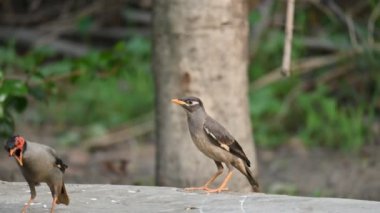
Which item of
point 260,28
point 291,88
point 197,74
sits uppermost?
point 260,28

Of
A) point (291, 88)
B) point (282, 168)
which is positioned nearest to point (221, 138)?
point (282, 168)

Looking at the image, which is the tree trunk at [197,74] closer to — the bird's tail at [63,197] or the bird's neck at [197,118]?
the bird's neck at [197,118]

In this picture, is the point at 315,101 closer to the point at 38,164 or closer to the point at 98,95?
the point at 98,95

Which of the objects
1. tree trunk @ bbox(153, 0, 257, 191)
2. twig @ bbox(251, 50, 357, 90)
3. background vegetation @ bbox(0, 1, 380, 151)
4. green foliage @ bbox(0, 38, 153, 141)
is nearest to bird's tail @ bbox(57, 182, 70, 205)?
tree trunk @ bbox(153, 0, 257, 191)

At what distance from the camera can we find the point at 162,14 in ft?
24.6

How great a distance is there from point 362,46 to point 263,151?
5.10 feet

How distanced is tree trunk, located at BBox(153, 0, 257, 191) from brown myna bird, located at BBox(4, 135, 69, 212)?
7.17 feet

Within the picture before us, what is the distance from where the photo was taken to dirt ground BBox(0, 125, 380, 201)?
30.4ft

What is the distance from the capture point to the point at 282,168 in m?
10.3

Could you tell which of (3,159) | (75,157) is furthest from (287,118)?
(3,159)

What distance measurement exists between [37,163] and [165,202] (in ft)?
2.77

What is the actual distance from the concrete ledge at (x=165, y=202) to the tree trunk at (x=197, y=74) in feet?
4.38

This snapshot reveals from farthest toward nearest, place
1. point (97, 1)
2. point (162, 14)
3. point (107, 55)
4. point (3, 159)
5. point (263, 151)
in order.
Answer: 1. point (97, 1)
2. point (263, 151)
3. point (3, 159)
4. point (107, 55)
5. point (162, 14)

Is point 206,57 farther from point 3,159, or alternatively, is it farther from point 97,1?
point 97,1
